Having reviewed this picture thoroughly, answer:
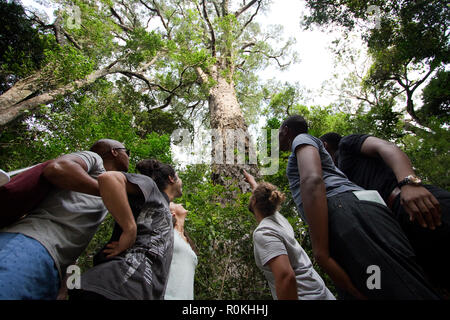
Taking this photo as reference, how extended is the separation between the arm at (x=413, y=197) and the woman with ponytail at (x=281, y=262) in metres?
0.83

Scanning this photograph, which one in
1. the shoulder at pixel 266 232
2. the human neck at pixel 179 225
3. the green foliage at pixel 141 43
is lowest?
the shoulder at pixel 266 232

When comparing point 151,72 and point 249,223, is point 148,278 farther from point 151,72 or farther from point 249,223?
point 151,72

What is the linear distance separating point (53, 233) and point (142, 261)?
0.56 meters

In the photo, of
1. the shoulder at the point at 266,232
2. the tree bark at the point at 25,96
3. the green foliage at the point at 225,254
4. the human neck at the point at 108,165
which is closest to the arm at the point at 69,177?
the human neck at the point at 108,165

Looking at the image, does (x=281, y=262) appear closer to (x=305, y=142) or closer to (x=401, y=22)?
(x=305, y=142)

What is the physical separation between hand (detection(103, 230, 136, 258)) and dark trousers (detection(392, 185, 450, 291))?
166 centimetres

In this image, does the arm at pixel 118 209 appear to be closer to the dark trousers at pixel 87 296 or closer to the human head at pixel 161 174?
the dark trousers at pixel 87 296

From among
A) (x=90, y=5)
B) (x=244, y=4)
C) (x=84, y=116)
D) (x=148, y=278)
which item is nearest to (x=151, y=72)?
(x=90, y=5)

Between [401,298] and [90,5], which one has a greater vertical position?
[90,5]

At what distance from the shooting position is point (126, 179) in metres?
1.48

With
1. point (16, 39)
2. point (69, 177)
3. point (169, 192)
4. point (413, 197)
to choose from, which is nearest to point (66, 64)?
point (16, 39)

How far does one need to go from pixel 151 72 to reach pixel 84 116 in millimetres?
8825

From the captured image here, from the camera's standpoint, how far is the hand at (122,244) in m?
1.30

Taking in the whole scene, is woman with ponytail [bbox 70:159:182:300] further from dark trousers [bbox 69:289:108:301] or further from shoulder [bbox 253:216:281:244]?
shoulder [bbox 253:216:281:244]
